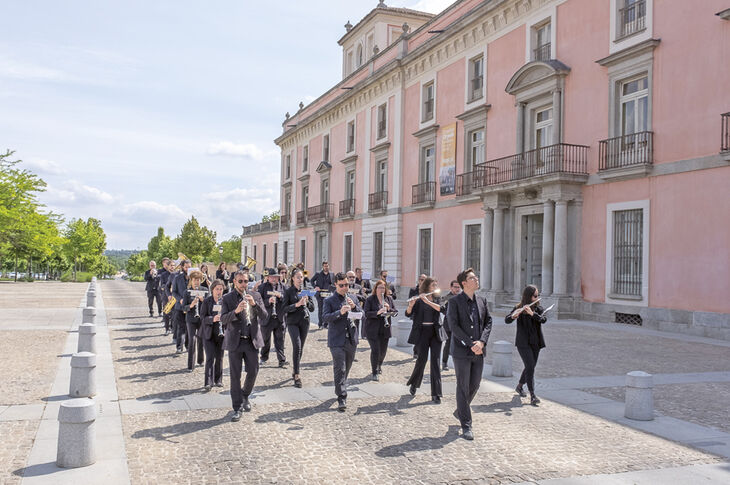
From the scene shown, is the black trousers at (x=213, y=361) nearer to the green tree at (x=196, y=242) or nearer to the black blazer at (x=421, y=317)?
the black blazer at (x=421, y=317)

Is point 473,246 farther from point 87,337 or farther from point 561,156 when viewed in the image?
point 87,337

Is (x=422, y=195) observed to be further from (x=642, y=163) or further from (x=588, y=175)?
(x=642, y=163)

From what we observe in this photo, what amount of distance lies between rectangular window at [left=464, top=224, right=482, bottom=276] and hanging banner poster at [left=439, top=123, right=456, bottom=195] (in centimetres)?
214

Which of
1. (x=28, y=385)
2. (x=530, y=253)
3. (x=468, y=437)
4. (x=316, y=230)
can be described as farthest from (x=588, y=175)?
(x=316, y=230)

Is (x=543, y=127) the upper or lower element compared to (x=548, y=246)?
upper

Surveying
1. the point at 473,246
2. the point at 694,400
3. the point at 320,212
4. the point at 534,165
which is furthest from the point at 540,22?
the point at 320,212

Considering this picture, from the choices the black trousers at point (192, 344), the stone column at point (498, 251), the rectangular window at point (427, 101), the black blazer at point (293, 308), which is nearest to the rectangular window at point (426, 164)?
the rectangular window at point (427, 101)

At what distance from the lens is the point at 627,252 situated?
19016 millimetres

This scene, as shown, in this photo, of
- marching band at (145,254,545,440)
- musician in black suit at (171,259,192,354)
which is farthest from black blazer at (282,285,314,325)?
musician in black suit at (171,259,192,354)

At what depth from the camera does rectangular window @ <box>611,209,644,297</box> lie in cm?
1864

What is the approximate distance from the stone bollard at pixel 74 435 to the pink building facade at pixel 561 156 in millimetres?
15262

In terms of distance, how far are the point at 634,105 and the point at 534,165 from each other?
12.9 feet

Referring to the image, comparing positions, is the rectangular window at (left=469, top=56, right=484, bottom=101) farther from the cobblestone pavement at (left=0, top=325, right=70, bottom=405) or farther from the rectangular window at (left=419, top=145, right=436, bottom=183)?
the cobblestone pavement at (left=0, top=325, right=70, bottom=405)

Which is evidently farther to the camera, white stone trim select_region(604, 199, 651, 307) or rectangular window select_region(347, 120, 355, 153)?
rectangular window select_region(347, 120, 355, 153)
